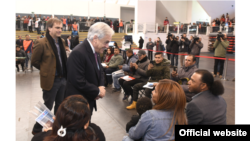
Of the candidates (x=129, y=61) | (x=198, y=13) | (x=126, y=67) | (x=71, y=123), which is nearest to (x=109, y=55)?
(x=129, y=61)

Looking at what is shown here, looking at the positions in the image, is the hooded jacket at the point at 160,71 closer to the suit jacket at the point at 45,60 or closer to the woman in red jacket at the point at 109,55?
the suit jacket at the point at 45,60

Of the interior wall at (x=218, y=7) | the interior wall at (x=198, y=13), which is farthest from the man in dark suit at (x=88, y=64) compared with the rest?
the interior wall at (x=198, y=13)

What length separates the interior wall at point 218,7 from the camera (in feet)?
69.9

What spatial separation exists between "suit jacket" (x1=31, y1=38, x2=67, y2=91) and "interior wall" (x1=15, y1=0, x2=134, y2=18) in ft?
76.3

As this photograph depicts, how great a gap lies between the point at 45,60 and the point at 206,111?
2.16 meters

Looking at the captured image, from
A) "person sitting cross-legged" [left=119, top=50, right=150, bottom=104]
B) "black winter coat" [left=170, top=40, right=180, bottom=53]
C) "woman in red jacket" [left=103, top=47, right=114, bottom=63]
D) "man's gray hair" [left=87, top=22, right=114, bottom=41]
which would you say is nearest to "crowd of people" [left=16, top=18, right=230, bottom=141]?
"man's gray hair" [left=87, top=22, right=114, bottom=41]

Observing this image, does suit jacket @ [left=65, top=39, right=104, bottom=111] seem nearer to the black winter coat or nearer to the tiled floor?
the tiled floor

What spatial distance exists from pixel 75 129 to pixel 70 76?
83cm

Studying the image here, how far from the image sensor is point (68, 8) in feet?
80.0

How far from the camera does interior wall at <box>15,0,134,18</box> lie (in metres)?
22.5

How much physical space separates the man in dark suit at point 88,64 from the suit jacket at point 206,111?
94 centimetres

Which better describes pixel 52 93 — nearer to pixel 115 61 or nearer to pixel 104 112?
pixel 104 112

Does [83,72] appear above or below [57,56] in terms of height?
below
